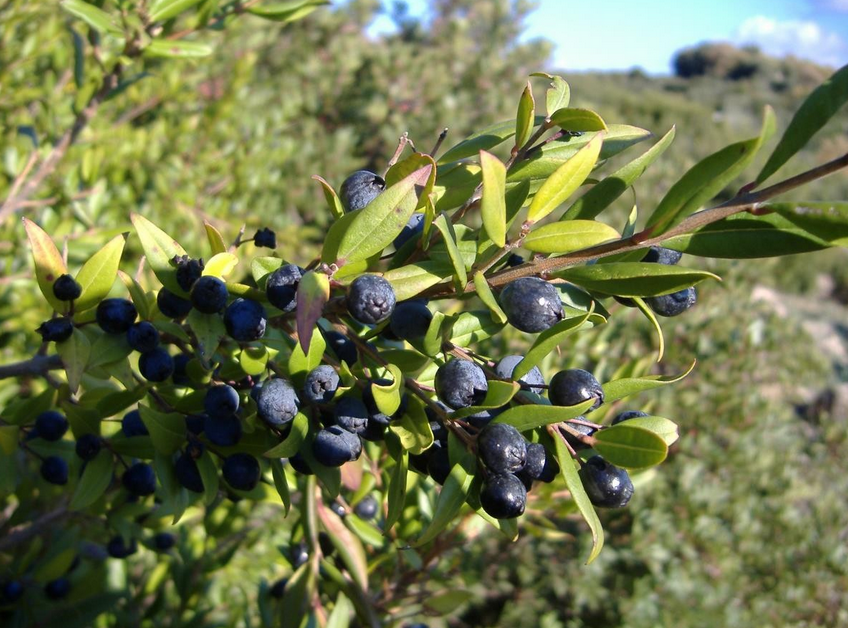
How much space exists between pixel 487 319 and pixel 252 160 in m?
3.03

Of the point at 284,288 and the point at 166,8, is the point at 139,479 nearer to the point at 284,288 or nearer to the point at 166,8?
the point at 284,288

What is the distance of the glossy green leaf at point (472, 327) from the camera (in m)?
0.84

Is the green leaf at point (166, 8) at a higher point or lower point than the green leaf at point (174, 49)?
higher

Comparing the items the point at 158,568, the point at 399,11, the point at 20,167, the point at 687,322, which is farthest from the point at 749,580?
the point at 399,11

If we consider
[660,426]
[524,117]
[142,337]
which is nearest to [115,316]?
[142,337]

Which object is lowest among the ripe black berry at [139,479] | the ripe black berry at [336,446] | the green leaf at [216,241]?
the ripe black berry at [139,479]

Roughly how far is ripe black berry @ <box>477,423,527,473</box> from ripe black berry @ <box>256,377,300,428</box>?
234 millimetres

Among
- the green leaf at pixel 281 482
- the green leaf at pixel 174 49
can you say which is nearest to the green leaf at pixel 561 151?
the green leaf at pixel 281 482

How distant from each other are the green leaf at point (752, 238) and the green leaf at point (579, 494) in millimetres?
273

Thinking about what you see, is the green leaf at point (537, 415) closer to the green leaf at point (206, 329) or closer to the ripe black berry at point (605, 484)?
the ripe black berry at point (605, 484)

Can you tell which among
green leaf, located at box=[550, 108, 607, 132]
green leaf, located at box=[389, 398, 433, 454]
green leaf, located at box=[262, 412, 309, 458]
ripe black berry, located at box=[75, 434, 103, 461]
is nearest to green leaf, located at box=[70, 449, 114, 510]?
ripe black berry, located at box=[75, 434, 103, 461]

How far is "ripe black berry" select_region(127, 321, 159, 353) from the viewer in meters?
0.88

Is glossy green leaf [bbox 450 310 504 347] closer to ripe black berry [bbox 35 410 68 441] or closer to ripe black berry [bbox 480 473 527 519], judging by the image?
ripe black berry [bbox 480 473 527 519]

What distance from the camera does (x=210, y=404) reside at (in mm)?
864
